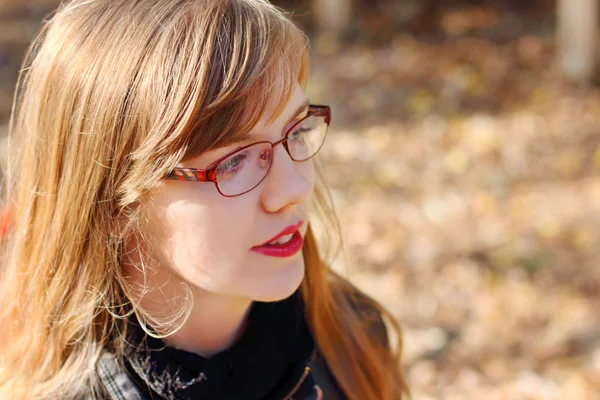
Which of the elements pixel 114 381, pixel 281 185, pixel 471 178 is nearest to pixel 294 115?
pixel 281 185

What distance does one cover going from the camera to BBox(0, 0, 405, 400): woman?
147 cm

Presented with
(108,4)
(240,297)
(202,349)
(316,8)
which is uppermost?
(316,8)

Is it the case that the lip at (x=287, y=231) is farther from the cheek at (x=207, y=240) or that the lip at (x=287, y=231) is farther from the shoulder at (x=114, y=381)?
the shoulder at (x=114, y=381)

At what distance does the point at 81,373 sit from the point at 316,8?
6.83 meters

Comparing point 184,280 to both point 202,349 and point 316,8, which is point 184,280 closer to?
point 202,349

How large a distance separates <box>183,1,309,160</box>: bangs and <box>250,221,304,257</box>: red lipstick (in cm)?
23

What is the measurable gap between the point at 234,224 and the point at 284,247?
0.46 feet

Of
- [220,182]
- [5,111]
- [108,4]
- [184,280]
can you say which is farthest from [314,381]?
[5,111]

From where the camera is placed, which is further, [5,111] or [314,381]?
[5,111]

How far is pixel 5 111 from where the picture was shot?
20.5ft

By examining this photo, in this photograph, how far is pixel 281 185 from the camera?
60.7 inches

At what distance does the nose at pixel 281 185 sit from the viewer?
1.54 metres

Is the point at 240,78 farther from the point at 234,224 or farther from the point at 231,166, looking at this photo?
the point at 234,224

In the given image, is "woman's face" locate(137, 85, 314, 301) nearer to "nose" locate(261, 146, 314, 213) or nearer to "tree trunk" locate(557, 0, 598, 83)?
"nose" locate(261, 146, 314, 213)
